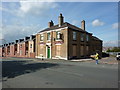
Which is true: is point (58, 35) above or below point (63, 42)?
above

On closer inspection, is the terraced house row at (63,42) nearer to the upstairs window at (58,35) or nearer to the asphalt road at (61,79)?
the upstairs window at (58,35)

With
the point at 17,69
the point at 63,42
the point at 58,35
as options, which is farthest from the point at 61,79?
the point at 58,35

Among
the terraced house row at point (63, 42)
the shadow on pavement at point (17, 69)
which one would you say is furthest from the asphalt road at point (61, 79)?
the terraced house row at point (63, 42)

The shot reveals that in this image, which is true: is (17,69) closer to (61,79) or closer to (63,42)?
(61,79)

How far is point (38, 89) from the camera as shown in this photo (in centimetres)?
557

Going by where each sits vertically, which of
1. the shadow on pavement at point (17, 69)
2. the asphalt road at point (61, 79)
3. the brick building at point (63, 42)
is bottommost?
the shadow on pavement at point (17, 69)

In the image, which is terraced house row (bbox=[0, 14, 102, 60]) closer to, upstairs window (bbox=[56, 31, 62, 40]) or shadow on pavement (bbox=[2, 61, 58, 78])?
upstairs window (bbox=[56, 31, 62, 40])

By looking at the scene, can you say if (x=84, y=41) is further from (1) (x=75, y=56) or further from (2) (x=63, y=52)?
(2) (x=63, y=52)

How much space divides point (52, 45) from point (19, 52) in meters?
23.8

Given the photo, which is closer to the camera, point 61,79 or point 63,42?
point 61,79

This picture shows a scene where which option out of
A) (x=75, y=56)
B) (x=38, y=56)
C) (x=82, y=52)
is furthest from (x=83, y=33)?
(x=38, y=56)

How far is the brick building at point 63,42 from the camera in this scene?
2348 cm

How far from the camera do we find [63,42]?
78.0ft

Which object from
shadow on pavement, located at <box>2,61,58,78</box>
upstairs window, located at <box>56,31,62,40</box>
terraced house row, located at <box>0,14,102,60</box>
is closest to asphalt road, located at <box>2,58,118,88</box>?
shadow on pavement, located at <box>2,61,58,78</box>
